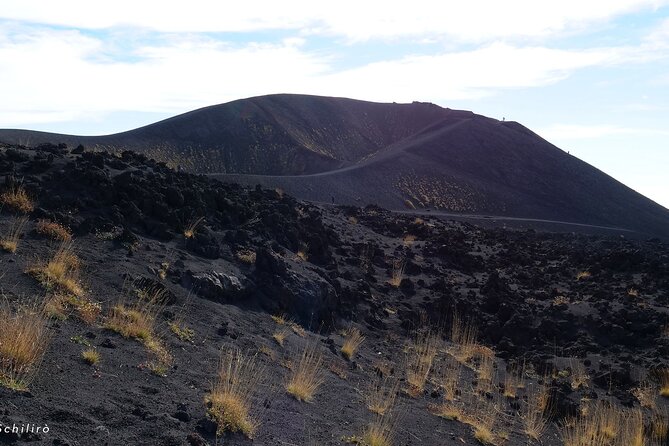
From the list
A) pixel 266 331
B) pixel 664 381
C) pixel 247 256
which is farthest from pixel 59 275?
pixel 664 381

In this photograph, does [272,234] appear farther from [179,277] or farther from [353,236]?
[353,236]

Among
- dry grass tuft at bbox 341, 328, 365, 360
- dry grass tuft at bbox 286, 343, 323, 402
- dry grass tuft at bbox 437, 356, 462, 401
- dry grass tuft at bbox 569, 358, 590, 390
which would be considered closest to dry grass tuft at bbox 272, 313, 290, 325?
dry grass tuft at bbox 341, 328, 365, 360

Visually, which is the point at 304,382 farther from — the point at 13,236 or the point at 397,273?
the point at 397,273

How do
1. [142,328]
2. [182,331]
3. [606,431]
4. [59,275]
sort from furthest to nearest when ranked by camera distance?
[606,431] → [182,331] → [59,275] → [142,328]

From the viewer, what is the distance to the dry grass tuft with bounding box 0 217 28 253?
350 inches

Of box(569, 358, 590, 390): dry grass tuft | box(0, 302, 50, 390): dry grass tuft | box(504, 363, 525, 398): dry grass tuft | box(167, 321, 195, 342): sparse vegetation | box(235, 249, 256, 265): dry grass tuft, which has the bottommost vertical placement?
box(504, 363, 525, 398): dry grass tuft

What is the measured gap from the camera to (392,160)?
207 feet

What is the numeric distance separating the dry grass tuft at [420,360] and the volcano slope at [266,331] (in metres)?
0.06

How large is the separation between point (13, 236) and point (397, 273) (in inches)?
528

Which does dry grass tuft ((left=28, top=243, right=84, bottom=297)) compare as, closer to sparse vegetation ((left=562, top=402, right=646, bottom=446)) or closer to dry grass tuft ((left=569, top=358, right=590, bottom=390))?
sparse vegetation ((left=562, top=402, right=646, bottom=446))

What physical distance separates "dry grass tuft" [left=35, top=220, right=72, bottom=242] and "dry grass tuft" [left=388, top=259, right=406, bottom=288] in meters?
11.6

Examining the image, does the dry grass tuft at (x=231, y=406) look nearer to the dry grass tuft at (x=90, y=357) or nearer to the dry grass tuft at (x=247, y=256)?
→ the dry grass tuft at (x=90, y=357)

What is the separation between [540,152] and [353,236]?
180 feet

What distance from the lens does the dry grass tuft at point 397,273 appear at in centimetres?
2000
